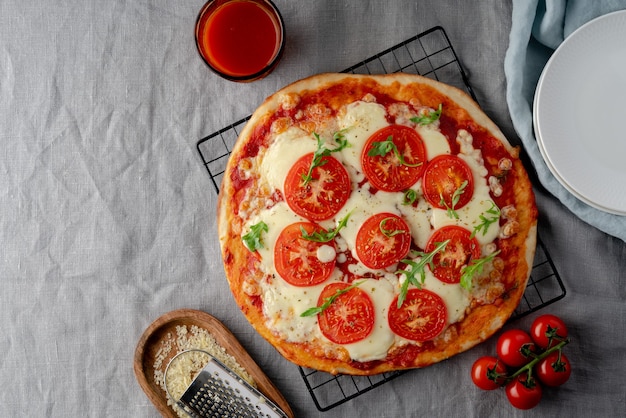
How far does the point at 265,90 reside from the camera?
3.31m

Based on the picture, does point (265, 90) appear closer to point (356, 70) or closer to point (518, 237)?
point (356, 70)

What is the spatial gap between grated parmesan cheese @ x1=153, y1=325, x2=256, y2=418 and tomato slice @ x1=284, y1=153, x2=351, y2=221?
0.90m

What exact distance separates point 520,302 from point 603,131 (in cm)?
93

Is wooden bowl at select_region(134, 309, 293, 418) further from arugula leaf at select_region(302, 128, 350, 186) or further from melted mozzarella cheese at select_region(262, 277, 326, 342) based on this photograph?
arugula leaf at select_region(302, 128, 350, 186)

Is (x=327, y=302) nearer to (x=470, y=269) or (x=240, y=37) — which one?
(x=470, y=269)

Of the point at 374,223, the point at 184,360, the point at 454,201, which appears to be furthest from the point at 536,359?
the point at 184,360

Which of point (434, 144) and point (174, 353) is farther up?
point (434, 144)

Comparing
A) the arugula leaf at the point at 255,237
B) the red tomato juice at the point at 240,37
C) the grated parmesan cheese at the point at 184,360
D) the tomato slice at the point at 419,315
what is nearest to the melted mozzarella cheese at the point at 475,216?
the tomato slice at the point at 419,315

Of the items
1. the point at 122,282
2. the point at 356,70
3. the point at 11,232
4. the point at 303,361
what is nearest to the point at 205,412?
the point at 303,361

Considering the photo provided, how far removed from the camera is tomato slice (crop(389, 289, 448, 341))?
2877 mm

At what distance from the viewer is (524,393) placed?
9.91ft

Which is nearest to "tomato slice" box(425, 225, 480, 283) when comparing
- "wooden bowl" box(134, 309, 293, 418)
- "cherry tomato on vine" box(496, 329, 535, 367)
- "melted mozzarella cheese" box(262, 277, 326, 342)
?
"cherry tomato on vine" box(496, 329, 535, 367)

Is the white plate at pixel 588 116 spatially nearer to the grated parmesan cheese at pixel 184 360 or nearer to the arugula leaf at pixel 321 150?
the arugula leaf at pixel 321 150

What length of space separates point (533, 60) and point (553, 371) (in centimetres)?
155
